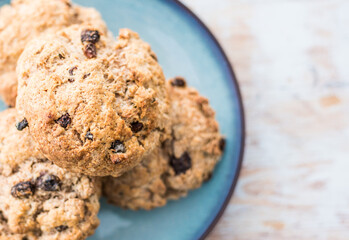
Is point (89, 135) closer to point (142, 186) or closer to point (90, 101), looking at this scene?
point (90, 101)

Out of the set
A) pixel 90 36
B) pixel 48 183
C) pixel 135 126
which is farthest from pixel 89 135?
pixel 90 36

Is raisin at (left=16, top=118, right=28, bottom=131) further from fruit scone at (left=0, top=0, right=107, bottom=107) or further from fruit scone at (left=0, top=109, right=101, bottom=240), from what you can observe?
fruit scone at (left=0, top=0, right=107, bottom=107)

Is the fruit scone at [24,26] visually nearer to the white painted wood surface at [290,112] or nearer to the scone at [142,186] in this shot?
the scone at [142,186]

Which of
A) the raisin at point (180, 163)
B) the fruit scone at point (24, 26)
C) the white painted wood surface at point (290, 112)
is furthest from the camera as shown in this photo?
the white painted wood surface at point (290, 112)

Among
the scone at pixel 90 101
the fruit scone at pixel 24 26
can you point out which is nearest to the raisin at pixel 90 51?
the scone at pixel 90 101

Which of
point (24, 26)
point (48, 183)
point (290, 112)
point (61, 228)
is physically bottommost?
point (61, 228)

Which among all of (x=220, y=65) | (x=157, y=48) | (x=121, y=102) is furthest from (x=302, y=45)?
(x=121, y=102)

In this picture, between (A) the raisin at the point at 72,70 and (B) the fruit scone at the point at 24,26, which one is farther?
(B) the fruit scone at the point at 24,26
